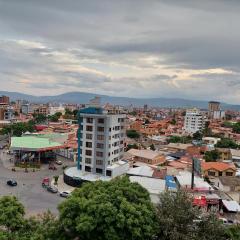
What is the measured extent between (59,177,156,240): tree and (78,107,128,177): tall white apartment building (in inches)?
796

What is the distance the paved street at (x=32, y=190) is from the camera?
32938mm

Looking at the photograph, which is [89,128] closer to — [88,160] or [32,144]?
[88,160]

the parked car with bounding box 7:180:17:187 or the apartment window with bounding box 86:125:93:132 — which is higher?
the apartment window with bounding box 86:125:93:132

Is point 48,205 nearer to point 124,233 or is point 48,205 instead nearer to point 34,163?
point 124,233

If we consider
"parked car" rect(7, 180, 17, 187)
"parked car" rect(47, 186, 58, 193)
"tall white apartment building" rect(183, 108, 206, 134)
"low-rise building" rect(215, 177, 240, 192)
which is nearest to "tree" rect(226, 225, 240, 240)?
"low-rise building" rect(215, 177, 240, 192)

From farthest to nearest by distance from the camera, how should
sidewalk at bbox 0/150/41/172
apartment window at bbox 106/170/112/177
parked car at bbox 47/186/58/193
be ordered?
sidewalk at bbox 0/150/41/172, apartment window at bbox 106/170/112/177, parked car at bbox 47/186/58/193

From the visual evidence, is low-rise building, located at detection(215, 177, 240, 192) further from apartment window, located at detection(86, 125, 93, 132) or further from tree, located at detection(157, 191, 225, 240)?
tree, located at detection(157, 191, 225, 240)

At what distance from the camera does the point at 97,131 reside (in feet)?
140

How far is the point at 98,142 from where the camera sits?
42.9m

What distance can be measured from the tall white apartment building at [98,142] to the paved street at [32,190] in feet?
19.4

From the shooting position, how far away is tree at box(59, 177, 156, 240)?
20109 millimetres

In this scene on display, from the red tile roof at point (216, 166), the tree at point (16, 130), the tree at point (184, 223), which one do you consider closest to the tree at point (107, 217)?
the tree at point (184, 223)

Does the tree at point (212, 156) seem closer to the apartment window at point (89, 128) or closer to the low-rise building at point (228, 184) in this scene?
the low-rise building at point (228, 184)

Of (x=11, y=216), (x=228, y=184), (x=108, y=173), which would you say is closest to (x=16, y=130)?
(x=108, y=173)
